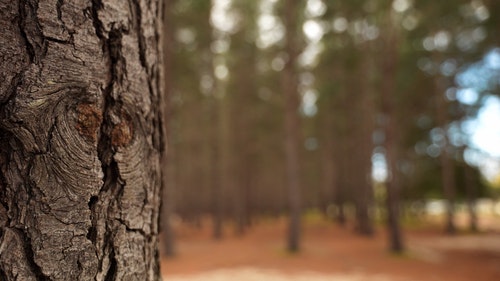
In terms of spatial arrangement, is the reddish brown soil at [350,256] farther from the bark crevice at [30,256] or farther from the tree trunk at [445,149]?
the bark crevice at [30,256]

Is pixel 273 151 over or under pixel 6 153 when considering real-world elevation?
over

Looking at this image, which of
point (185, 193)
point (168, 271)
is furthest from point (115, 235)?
point (185, 193)

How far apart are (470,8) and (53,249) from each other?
69.6ft

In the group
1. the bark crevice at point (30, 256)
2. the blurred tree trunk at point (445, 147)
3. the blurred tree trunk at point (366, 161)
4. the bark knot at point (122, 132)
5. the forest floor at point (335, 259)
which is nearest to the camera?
the bark crevice at point (30, 256)

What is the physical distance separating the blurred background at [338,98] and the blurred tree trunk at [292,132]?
0.04 meters

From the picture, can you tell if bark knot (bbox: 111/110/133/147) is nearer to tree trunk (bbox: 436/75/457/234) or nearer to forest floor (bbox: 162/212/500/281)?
forest floor (bbox: 162/212/500/281)

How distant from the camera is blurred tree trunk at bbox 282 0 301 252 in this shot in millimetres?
14462

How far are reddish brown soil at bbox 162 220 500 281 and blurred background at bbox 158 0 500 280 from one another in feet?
2.38

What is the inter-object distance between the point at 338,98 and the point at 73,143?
2267cm

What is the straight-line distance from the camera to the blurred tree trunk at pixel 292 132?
1446cm

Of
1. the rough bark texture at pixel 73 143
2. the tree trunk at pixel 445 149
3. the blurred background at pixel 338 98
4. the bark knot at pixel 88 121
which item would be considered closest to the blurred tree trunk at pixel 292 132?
the blurred background at pixel 338 98

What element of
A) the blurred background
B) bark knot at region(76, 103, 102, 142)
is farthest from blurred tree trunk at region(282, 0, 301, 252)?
bark knot at region(76, 103, 102, 142)

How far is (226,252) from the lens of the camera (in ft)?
47.5

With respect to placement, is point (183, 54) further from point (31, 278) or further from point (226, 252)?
point (31, 278)
